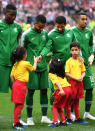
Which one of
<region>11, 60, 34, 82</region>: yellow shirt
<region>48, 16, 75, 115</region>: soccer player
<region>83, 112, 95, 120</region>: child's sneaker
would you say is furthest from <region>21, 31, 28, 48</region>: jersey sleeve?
<region>83, 112, 95, 120</region>: child's sneaker

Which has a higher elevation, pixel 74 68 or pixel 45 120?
pixel 74 68

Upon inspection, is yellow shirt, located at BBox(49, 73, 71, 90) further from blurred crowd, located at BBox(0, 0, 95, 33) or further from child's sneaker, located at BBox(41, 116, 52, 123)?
blurred crowd, located at BBox(0, 0, 95, 33)

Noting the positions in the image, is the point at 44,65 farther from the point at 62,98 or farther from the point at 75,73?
the point at 62,98

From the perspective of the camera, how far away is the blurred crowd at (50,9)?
24.2m

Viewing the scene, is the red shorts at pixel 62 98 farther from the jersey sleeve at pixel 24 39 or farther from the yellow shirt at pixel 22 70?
the jersey sleeve at pixel 24 39

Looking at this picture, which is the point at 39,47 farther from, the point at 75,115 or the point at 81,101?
the point at 81,101

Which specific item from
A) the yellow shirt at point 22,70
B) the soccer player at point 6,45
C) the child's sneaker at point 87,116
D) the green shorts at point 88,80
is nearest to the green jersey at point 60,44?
the green shorts at point 88,80

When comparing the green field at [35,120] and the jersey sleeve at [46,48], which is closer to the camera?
the green field at [35,120]

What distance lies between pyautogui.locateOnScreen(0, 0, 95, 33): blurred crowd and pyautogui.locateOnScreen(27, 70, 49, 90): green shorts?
14.8m

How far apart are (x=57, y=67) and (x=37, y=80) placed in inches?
20.6

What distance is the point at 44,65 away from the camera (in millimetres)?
7836

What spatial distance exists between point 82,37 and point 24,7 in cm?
1769

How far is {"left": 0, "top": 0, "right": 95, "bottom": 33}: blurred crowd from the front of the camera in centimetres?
2416

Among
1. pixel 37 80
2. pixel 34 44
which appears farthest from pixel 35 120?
pixel 34 44
